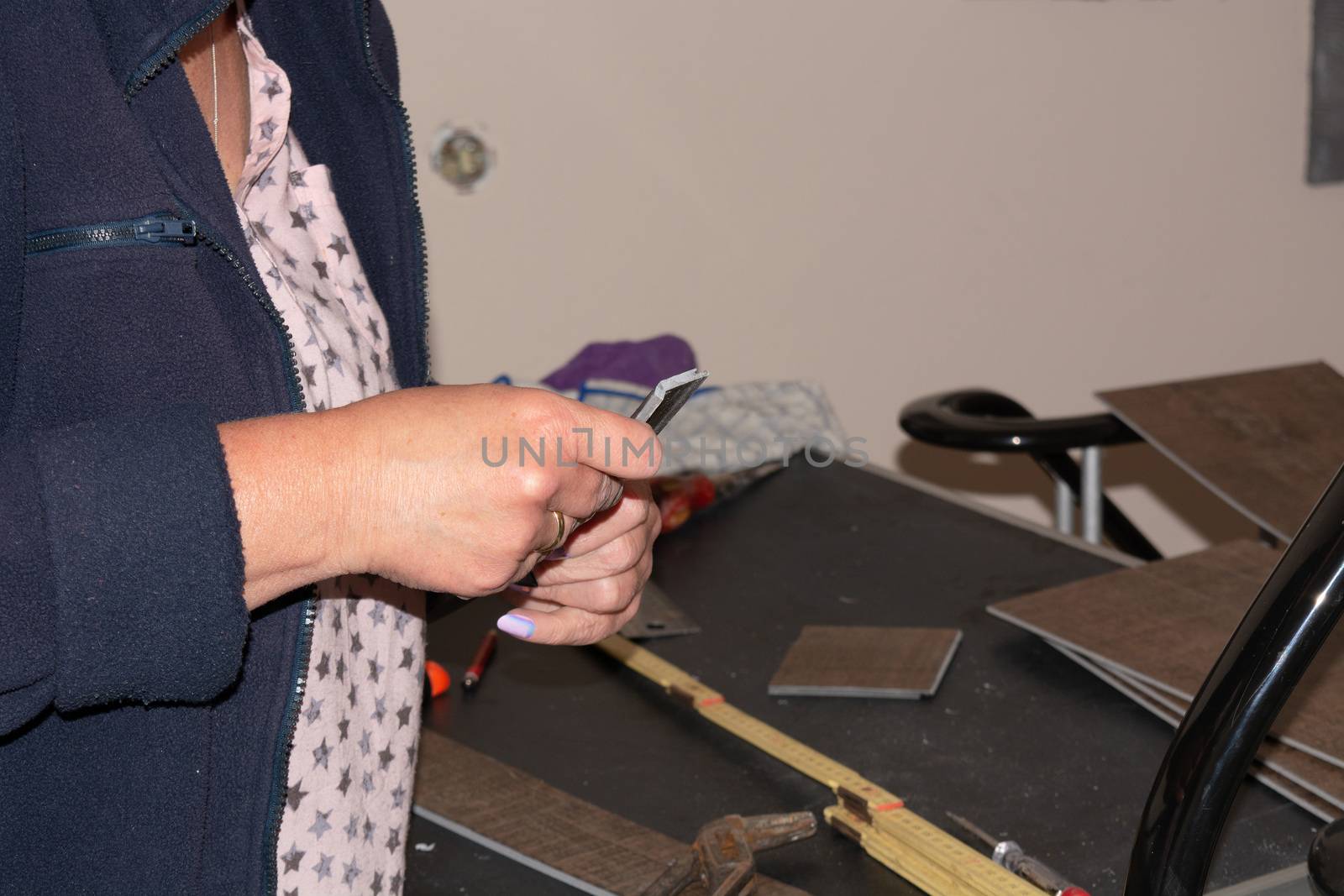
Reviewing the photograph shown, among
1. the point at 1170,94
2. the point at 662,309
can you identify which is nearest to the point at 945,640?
the point at 662,309

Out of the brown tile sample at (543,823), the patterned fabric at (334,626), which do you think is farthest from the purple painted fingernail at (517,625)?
the brown tile sample at (543,823)

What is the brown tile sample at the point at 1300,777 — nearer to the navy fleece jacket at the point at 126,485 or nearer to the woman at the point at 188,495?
the woman at the point at 188,495

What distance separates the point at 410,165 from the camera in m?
0.96

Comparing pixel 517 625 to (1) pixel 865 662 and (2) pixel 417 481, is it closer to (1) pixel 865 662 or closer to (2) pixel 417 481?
(2) pixel 417 481

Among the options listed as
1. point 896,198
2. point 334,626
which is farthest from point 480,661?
point 896,198

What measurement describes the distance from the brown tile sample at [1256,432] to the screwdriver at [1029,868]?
0.53m

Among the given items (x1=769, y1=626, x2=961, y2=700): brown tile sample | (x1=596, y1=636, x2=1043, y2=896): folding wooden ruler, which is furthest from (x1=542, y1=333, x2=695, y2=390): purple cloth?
(x1=596, y1=636, x2=1043, y2=896): folding wooden ruler

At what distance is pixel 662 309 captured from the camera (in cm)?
238

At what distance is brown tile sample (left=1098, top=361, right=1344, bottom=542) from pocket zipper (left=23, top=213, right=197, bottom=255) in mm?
1029

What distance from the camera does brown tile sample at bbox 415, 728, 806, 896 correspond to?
0.89 meters

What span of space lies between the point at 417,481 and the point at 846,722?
2.00ft

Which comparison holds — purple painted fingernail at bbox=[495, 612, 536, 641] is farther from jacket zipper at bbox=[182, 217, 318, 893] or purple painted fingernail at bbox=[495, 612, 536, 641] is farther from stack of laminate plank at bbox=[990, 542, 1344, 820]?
stack of laminate plank at bbox=[990, 542, 1344, 820]

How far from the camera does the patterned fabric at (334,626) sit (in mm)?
759

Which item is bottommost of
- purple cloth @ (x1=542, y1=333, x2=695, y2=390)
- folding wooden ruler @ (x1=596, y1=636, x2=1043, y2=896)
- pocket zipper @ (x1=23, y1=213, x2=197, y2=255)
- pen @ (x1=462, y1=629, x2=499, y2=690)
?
pen @ (x1=462, y1=629, x2=499, y2=690)
